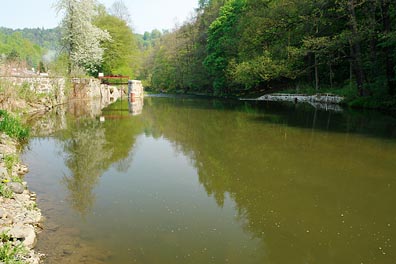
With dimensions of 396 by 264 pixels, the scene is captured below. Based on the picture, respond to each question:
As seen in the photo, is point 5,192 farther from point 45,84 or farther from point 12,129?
point 45,84

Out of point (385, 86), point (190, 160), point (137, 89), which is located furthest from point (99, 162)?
point (137, 89)

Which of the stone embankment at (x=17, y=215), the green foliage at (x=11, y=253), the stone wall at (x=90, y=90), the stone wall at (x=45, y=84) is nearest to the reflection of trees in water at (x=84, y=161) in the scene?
the stone embankment at (x=17, y=215)

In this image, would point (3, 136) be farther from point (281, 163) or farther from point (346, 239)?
point (346, 239)

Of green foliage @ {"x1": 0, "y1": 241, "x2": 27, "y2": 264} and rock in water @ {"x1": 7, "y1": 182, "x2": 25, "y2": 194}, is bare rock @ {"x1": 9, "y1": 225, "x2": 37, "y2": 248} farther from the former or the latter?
rock in water @ {"x1": 7, "y1": 182, "x2": 25, "y2": 194}

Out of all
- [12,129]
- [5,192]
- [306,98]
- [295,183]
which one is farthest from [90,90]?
[295,183]

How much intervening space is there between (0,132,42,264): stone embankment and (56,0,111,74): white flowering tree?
2839 centimetres

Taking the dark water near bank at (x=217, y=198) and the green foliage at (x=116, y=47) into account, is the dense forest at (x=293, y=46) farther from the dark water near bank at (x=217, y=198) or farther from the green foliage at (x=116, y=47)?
the dark water near bank at (x=217, y=198)

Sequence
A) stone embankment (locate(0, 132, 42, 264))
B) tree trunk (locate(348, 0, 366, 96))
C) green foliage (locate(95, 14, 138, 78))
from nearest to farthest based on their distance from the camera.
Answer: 1. stone embankment (locate(0, 132, 42, 264))
2. tree trunk (locate(348, 0, 366, 96))
3. green foliage (locate(95, 14, 138, 78))

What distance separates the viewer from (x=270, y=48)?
3153cm

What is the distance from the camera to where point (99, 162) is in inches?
344

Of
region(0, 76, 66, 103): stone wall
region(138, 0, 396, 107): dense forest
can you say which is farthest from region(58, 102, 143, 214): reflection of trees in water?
region(138, 0, 396, 107): dense forest

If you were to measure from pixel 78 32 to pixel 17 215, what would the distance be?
32.5m

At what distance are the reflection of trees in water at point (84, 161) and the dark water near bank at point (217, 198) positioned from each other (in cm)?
3

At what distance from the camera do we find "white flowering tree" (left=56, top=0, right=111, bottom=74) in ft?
110
